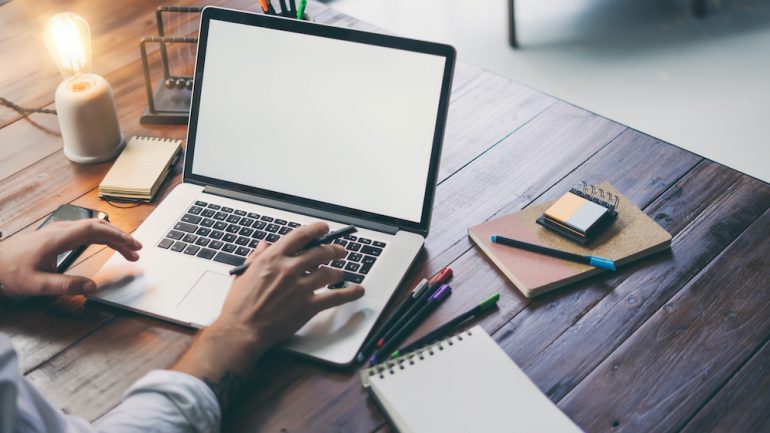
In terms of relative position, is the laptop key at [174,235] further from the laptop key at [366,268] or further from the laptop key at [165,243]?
the laptop key at [366,268]

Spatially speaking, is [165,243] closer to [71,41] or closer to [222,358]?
[222,358]

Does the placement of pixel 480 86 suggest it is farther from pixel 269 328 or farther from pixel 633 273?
pixel 269 328

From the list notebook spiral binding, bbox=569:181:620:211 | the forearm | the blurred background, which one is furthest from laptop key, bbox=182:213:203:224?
the blurred background

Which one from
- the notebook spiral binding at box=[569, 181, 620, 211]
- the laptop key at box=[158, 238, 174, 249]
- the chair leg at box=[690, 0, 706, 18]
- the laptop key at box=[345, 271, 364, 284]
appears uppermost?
the notebook spiral binding at box=[569, 181, 620, 211]

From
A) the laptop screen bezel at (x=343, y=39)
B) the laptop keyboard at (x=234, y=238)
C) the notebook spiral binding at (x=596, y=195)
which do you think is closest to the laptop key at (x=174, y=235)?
the laptop keyboard at (x=234, y=238)

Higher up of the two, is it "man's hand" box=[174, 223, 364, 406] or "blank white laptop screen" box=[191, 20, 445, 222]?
"blank white laptop screen" box=[191, 20, 445, 222]

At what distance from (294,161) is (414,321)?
1.08 feet

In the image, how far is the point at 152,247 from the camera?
107 centimetres

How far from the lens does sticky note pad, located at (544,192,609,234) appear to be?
1025 millimetres

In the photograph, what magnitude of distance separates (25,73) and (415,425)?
1.19 meters

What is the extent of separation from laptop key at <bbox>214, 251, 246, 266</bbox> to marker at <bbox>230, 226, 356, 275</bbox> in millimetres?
15

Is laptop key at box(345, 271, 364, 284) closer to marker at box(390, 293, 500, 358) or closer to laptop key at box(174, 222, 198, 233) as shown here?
marker at box(390, 293, 500, 358)

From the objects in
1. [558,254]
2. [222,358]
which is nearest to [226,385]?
[222,358]

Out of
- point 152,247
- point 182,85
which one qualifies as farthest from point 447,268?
point 182,85
